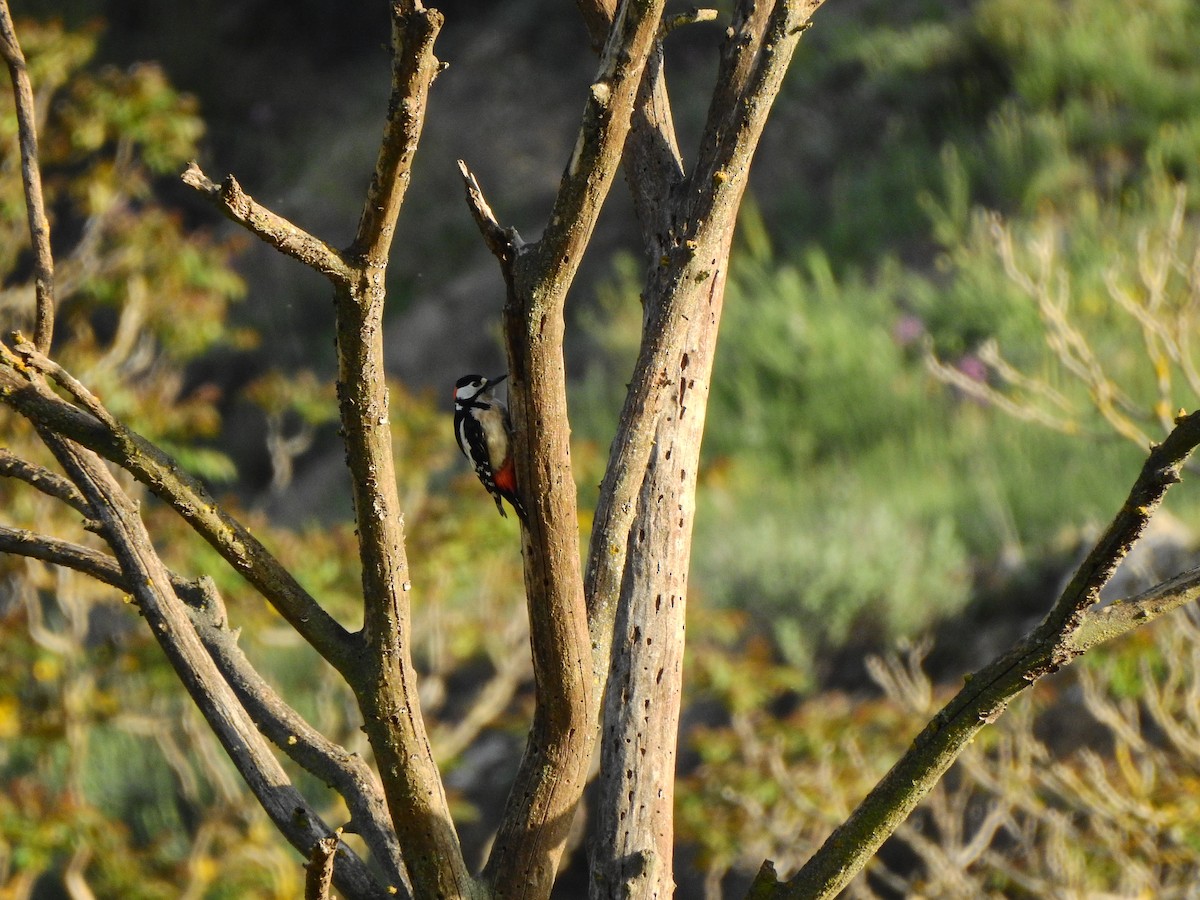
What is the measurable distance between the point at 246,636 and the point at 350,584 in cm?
56

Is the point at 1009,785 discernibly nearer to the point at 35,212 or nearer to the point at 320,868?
the point at 320,868

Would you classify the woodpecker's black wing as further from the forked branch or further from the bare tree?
the forked branch

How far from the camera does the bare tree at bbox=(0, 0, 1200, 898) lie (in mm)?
1733

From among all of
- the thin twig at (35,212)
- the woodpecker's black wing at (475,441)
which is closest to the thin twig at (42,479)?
the thin twig at (35,212)

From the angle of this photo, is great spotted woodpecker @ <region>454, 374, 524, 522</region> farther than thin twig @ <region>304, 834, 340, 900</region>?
Yes

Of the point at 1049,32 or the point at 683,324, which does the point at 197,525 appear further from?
the point at 1049,32

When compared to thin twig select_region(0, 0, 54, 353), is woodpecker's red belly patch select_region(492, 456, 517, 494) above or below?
above

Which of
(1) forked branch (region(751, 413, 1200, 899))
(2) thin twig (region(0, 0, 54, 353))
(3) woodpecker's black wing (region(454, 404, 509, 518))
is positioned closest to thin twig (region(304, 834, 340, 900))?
(1) forked branch (region(751, 413, 1200, 899))

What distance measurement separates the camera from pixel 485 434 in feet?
13.5

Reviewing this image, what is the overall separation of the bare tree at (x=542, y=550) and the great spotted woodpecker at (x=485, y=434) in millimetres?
1354

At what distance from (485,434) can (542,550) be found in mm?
2239

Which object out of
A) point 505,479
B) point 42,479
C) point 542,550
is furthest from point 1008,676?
point 505,479

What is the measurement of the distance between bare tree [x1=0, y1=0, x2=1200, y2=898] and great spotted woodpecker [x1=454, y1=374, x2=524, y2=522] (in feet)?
4.44

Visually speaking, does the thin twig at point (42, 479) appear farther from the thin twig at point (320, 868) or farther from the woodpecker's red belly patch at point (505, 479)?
the woodpecker's red belly patch at point (505, 479)
